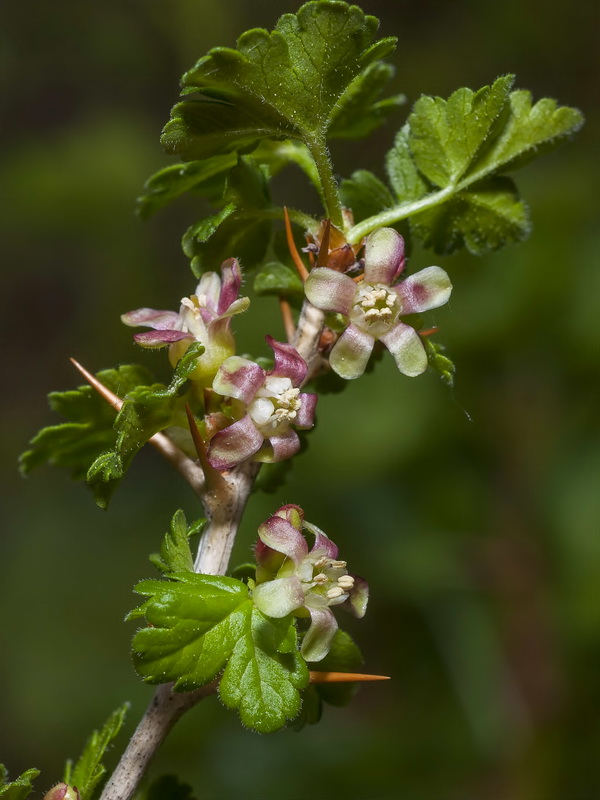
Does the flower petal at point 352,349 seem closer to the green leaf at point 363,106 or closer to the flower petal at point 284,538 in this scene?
the flower petal at point 284,538

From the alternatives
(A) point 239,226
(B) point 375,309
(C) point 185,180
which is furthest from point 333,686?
(C) point 185,180

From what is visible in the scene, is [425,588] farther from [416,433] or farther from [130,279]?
[130,279]

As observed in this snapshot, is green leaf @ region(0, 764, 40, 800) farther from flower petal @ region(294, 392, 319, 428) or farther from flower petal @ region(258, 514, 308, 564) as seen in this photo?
flower petal @ region(294, 392, 319, 428)

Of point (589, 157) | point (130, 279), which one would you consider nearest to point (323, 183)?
point (589, 157)

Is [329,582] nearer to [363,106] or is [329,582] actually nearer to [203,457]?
[203,457]

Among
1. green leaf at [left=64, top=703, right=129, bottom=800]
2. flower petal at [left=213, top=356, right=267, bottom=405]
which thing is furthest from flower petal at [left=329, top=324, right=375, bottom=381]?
green leaf at [left=64, top=703, right=129, bottom=800]
